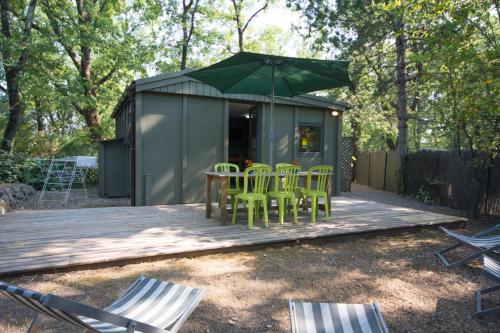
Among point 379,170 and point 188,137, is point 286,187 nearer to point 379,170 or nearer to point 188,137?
point 188,137

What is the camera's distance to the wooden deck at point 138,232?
3043 millimetres

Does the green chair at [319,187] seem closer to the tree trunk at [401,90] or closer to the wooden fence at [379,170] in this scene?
the tree trunk at [401,90]

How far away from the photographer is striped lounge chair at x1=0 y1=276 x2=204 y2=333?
3.47ft

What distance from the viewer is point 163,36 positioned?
1549 cm

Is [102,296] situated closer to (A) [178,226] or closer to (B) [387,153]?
(A) [178,226]

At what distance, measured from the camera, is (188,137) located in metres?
6.50

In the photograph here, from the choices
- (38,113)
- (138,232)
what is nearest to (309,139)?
(138,232)

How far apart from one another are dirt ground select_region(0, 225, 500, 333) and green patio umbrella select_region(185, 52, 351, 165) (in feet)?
6.19

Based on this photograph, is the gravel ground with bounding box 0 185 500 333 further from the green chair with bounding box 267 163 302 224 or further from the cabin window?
the cabin window

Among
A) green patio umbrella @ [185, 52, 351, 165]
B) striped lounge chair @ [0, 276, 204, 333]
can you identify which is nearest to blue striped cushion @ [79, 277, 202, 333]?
striped lounge chair @ [0, 276, 204, 333]

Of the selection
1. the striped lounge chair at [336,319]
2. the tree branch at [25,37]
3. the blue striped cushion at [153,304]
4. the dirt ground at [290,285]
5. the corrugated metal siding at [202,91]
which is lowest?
the dirt ground at [290,285]

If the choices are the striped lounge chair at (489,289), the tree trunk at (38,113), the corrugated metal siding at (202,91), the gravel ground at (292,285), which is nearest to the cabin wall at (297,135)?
the corrugated metal siding at (202,91)

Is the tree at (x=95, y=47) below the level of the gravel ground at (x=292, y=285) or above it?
above

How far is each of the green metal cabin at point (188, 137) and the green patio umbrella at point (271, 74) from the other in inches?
59.0
